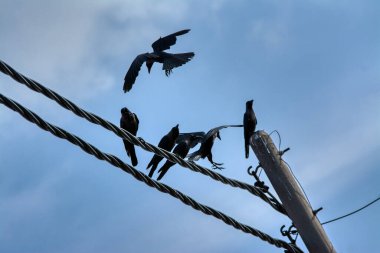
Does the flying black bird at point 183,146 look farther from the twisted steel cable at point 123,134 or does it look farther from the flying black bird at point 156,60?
the twisted steel cable at point 123,134

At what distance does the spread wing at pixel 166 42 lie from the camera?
8335mm

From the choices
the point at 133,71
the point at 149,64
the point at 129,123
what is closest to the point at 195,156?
the point at 133,71

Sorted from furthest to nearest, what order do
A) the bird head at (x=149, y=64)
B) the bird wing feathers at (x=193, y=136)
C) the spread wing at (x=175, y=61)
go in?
the bird head at (x=149, y=64) → the bird wing feathers at (x=193, y=136) → the spread wing at (x=175, y=61)

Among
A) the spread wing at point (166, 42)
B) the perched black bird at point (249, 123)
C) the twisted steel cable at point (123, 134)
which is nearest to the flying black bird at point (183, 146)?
the perched black bird at point (249, 123)

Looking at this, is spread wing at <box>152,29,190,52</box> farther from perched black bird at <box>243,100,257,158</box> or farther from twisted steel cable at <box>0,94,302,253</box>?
twisted steel cable at <box>0,94,302,253</box>

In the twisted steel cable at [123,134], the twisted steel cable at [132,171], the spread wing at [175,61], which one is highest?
the spread wing at [175,61]

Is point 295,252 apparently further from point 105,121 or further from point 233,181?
point 105,121

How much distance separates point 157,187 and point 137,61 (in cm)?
344

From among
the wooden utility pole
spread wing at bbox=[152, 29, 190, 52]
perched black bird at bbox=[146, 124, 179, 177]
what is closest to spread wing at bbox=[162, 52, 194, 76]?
spread wing at bbox=[152, 29, 190, 52]

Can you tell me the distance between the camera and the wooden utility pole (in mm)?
4590

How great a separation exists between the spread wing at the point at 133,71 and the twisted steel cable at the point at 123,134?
2.61 meters

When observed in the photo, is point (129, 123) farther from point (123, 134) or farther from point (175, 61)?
point (123, 134)

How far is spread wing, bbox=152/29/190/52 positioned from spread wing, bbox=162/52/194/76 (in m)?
0.64

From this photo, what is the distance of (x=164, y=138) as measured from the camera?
336 inches
